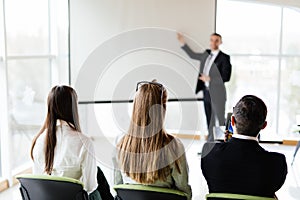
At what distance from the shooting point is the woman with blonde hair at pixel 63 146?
211 cm

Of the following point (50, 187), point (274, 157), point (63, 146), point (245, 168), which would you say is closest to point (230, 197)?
point (245, 168)

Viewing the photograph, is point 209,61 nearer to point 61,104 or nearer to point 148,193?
point 61,104

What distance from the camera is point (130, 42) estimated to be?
14.2ft

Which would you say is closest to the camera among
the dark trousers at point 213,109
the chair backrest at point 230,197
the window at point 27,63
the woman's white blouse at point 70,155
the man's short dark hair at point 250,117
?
the chair backrest at point 230,197

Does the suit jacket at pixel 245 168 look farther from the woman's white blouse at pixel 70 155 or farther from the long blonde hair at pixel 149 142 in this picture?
the woman's white blouse at pixel 70 155

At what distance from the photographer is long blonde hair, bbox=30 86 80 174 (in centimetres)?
212

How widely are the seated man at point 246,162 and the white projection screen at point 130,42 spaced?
6.51ft

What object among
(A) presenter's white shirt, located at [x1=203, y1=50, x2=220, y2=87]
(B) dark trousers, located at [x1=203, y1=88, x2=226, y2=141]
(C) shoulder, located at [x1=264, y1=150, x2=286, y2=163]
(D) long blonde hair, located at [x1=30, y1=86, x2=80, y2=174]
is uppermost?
(A) presenter's white shirt, located at [x1=203, y1=50, x2=220, y2=87]

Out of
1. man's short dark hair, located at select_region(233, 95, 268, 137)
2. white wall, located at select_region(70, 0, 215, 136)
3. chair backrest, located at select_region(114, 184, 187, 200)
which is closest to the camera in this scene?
chair backrest, located at select_region(114, 184, 187, 200)

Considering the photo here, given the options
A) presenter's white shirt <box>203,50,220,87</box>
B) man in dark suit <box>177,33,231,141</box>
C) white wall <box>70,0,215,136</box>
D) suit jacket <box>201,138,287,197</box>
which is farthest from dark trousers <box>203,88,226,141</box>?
suit jacket <box>201,138,287,197</box>

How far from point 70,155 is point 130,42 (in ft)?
7.95

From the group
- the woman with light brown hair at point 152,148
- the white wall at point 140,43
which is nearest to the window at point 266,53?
the white wall at point 140,43

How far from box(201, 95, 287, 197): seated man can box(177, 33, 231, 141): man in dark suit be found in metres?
2.91

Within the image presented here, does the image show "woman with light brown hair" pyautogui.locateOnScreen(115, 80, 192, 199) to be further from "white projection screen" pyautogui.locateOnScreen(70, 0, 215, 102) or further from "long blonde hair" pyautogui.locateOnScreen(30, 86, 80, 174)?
"white projection screen" pyautogui.locateOnScreen(70, 0, 215, 102)
